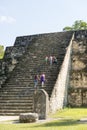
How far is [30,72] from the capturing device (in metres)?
21.5

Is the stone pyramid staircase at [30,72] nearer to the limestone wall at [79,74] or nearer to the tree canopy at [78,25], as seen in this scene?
the limestone wall at [79,74]

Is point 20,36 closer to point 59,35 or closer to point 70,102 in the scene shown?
point 59,35

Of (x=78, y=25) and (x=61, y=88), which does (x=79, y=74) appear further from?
(x=78, y=25)

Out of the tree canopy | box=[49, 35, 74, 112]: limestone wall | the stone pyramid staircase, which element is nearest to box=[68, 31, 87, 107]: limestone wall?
box=[49, 35, 74, 112]: limestone wall

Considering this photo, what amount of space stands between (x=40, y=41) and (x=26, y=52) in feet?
4.48

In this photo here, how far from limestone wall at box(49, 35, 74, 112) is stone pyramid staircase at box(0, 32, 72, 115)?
0.80 ft

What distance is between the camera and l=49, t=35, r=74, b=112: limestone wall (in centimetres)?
1846

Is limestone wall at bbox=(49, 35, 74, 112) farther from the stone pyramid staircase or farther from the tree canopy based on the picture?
the tree canopy

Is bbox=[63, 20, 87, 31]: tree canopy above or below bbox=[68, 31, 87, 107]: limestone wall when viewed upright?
above

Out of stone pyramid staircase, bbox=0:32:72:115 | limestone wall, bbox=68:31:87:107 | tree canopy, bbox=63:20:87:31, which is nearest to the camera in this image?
stone pyramid staircase, bbox=0:32:72:115

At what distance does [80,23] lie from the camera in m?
44.9

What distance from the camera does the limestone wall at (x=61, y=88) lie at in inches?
727

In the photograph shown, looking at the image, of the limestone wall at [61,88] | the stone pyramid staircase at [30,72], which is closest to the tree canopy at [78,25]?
the stone pyramid staircase at [30,72]

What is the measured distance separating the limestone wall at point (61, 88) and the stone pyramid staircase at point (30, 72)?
0.80 feet
